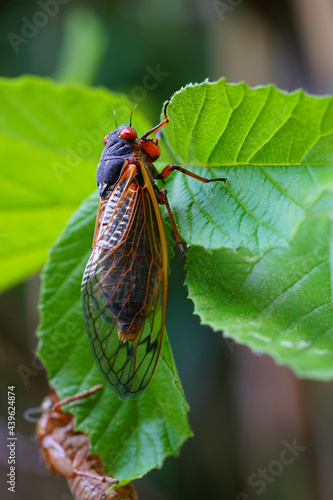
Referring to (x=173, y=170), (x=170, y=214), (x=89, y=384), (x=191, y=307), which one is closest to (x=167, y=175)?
(x=173, y=170)

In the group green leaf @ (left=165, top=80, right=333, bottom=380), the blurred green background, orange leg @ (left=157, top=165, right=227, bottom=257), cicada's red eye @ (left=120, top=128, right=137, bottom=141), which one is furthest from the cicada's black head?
the blurred green background

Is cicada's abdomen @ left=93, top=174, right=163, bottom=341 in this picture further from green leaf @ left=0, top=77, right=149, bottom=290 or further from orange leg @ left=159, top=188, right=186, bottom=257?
green leaf @ left=0, top=77, right=149, bottom=290

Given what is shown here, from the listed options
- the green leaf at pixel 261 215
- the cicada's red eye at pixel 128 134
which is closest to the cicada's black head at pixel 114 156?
the cicada's red eye at pixel 128 134

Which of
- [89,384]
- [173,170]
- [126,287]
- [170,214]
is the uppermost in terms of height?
[173,170]

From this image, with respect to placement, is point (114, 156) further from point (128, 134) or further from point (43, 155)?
point (43, 155)

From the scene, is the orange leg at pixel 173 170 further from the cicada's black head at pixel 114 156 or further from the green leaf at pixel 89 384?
the green leaf at pixel 89 384

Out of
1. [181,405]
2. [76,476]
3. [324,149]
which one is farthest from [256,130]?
[76,476]
